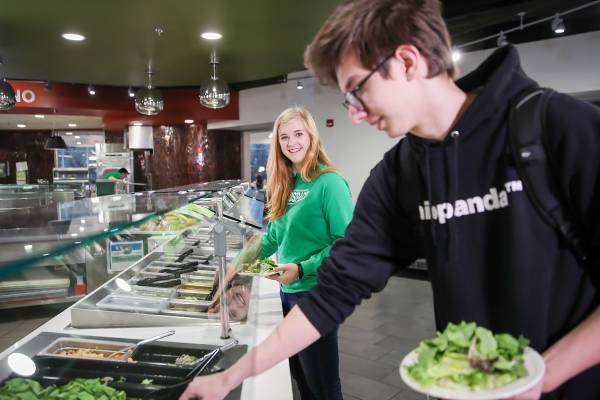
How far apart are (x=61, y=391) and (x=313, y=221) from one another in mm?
1359

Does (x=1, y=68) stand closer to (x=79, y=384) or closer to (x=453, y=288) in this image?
(x=79, y=384)

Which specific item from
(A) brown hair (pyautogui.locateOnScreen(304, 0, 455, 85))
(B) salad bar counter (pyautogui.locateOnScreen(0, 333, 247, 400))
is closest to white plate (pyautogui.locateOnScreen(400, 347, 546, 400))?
(A) brown hair (pyautogui.locateOnScreen(304, 0, 455, 85))

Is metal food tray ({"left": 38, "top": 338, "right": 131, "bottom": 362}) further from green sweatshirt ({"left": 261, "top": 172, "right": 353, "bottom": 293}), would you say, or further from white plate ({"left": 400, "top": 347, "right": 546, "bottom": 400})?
white plate ({"left": 400, "top": 347, "right": 546, "bottom": 400})

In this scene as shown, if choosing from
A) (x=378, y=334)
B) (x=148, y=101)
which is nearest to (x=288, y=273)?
(x=378, y=334)

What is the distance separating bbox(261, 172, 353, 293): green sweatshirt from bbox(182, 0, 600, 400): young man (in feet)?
3.86

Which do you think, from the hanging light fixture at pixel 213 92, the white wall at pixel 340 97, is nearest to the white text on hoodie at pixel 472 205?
the white wall at pixel 340 97

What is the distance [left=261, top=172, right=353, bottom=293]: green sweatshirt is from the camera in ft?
7.71

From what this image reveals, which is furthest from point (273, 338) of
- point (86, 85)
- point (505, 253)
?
point (86, 85)

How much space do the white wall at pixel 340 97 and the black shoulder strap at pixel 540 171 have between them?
13.8ft

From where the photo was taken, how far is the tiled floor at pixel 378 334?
89.7 inches

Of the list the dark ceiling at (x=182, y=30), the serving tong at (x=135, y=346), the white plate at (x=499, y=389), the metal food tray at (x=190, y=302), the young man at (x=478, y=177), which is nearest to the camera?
the white plate at (x=499, y=389)

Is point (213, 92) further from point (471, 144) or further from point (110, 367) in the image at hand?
point (471, 144)

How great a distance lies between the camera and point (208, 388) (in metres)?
1.17

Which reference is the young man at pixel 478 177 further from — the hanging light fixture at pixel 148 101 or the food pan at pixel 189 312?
the hanging light fixture at pixel 148 101
